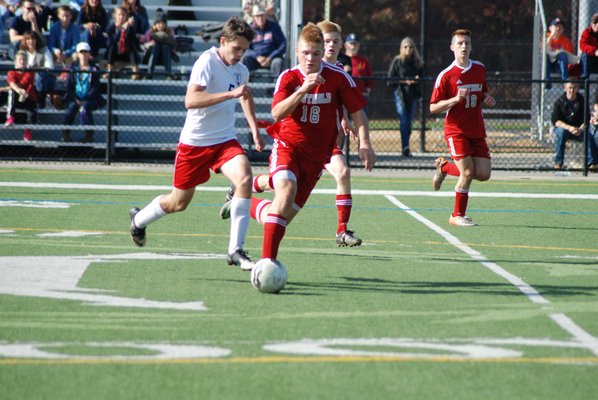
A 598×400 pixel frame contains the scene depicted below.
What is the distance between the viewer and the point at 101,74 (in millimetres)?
19469

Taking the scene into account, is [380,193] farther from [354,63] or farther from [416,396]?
[416,396]

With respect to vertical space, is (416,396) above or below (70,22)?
below

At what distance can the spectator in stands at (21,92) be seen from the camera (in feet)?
64.1

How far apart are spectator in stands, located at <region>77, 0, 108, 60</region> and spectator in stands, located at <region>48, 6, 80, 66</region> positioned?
195 mm

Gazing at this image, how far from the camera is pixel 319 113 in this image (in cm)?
869

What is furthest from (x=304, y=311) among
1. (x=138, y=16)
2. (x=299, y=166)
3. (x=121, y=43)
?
(x=138, y=16)

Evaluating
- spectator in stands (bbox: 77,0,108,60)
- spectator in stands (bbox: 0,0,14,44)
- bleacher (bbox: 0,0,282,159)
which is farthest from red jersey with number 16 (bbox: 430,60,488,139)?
spectator in stands (bbox: 0,0,14,44)

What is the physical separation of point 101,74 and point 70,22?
1.90 m

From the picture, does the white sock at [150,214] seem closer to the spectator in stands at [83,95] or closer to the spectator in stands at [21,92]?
the spectator in stands at [83,95]

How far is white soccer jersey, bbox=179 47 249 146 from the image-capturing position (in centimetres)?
870

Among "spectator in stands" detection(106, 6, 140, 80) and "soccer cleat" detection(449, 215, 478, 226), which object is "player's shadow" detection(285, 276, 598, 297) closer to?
"soccer cleat" detection(449, 215, 478, 226)

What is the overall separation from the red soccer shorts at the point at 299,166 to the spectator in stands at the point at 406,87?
1207 cm

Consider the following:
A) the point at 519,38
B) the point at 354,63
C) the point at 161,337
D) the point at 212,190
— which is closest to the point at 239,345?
the point at 161,337

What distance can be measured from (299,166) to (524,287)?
188 centimetres
